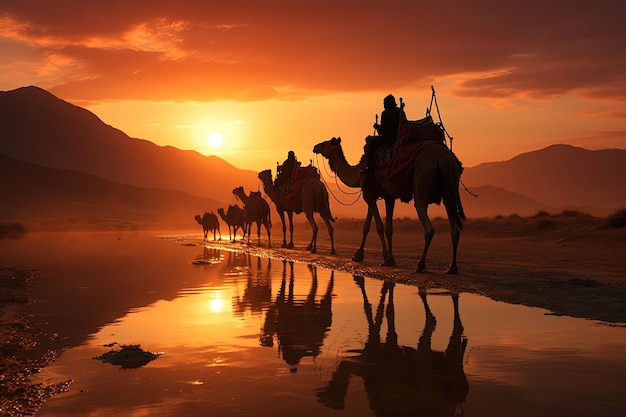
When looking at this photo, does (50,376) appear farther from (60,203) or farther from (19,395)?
(60,203)

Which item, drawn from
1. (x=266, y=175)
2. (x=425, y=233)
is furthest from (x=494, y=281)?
(x=266, y=175)

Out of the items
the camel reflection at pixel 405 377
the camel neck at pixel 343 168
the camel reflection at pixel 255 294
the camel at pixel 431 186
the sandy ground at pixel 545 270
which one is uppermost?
the camel neck at pixel 343 168

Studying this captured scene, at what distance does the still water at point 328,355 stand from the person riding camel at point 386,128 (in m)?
5.67

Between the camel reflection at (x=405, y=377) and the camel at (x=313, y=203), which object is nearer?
the camel reflection at (x=405, y=377)

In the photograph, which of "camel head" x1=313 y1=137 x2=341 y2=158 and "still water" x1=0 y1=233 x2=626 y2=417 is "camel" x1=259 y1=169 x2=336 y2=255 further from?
"still water" x1=0 y1=233 x2=626 y2=417

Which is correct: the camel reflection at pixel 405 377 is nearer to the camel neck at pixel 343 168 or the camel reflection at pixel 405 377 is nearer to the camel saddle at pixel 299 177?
the camel neck at pixel 343 168

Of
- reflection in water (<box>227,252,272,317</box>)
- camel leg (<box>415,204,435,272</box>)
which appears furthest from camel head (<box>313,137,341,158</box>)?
camel leg (<box>415,204,435,272</box>)

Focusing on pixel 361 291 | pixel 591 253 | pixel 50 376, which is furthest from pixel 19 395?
pixel 591 253

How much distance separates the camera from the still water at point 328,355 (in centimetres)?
531

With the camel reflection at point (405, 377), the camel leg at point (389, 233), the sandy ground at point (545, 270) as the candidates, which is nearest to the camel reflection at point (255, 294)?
the sandy ground at point (545, 270)

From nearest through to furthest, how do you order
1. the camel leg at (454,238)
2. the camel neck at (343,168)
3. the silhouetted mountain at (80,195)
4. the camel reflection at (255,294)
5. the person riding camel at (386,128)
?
the camel reflection at (255,294) → the camel leg at (454,238) → the person riding camel at (386,128) → the camel neck at (343,168) → the silhouetted mountain at (80,195)

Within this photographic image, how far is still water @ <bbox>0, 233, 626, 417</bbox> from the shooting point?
5309mm

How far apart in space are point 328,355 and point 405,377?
1.21 meters

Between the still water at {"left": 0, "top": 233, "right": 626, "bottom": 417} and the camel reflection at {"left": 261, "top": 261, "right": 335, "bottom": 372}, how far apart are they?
2cm
